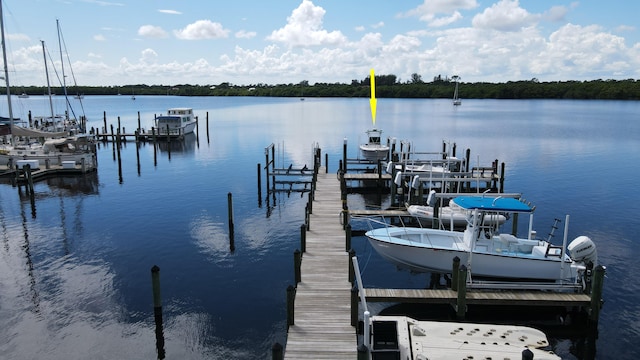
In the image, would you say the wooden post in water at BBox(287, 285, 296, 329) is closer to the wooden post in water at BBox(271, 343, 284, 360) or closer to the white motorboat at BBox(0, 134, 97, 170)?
the wooden post in water at BBox(271, 343, 284, 360)

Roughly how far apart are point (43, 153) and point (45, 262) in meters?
27.8

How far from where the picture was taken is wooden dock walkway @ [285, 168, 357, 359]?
46.3 ft

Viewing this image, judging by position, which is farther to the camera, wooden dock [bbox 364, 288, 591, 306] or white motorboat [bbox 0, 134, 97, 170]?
white motorboat [bbox 0, 134, 97, 170]

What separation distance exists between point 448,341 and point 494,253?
24.4 ft

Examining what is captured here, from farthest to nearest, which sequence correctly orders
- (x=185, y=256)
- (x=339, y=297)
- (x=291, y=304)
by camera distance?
(x=185, y=256)
(x=339, y=297)
(x=291, y=304)

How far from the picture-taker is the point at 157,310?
1853 cm

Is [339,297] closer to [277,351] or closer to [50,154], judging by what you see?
[277,351]

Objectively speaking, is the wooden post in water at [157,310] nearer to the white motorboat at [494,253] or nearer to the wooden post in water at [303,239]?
the wooden post in water at [303,239]

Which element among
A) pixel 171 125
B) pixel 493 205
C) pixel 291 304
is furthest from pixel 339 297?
pixel 171 125

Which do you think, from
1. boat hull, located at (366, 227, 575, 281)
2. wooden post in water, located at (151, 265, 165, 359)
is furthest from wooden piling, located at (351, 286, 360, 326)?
wooden post in water, located at (151, 265, 165, 359)

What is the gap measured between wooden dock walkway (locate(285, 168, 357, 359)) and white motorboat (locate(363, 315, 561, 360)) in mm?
913

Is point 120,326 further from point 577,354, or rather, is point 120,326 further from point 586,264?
point 586,264

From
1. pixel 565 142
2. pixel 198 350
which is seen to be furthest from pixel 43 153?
pixel 565 142

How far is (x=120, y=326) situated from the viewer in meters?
18.6
